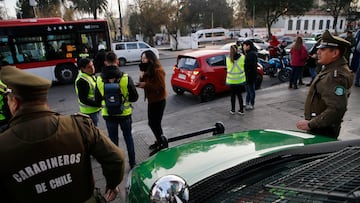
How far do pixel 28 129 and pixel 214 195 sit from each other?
4.07ft

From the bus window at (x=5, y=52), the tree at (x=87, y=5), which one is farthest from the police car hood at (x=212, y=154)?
the tree at (x=87, y=5)

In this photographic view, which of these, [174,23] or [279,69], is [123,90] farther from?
[174,23]

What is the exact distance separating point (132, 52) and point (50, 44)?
697cm

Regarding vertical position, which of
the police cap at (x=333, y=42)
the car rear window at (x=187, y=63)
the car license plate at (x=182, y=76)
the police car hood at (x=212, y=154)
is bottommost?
the car license plate at (x=182, y=76)

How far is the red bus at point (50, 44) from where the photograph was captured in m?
11.7

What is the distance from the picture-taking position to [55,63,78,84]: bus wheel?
12.6 metres

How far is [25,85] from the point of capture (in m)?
1.56

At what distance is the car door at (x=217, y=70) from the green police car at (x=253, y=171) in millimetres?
5451

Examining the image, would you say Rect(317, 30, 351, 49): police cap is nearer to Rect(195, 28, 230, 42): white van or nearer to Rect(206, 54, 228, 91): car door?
Rect(206, 54, 228, 91): car door

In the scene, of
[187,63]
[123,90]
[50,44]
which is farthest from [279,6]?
[123,90]

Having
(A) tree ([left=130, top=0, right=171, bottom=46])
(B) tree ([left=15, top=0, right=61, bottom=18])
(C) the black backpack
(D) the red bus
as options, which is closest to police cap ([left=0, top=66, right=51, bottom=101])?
(C) the black backpack

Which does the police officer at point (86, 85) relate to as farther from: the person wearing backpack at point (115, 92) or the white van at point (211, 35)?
the white van at point (211, 35)

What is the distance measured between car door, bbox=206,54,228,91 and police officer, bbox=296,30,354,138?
5.28 meters

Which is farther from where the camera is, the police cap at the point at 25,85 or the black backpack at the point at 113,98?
the black backpack at the point at 113,98
